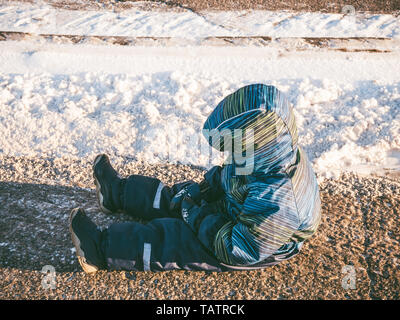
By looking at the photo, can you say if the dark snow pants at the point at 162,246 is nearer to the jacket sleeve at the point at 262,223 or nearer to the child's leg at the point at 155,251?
the child's leg at the point at 155,251

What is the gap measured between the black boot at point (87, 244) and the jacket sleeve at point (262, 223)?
0.57 m

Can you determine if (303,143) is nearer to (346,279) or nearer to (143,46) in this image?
(346,279)

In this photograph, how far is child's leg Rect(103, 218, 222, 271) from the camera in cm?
172

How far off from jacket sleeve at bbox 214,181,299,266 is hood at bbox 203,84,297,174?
0.10 meters

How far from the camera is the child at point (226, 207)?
146 cm

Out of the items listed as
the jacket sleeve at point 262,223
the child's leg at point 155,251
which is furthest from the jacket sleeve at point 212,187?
the jacket sleeve at point 262,223

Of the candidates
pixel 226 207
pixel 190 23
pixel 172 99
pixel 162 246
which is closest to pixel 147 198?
pixel 162 246

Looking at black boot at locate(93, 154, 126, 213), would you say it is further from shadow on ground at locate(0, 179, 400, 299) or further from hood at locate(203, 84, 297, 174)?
hood at locate(203, 84, 297, 174)

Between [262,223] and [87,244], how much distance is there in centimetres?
78

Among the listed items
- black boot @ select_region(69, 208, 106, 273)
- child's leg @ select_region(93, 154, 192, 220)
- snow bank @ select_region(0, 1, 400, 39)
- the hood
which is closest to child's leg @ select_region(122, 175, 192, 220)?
child's leg @ select_region(93, 154, 192, 220)

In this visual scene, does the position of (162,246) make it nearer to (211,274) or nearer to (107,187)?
(211,274)

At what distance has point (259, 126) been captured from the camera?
142 cm

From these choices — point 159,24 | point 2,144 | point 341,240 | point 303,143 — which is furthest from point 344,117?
point 2,144

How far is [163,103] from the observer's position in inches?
99.7
